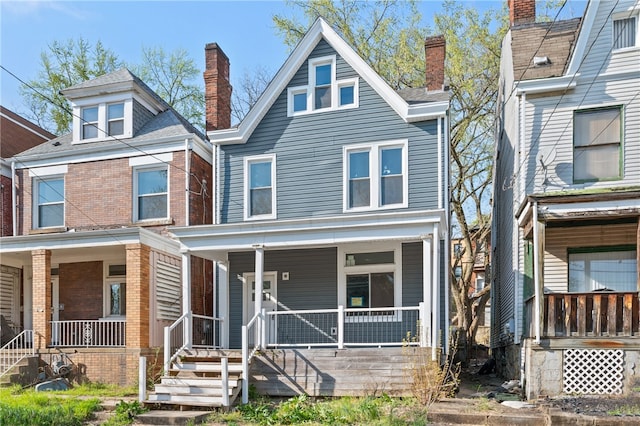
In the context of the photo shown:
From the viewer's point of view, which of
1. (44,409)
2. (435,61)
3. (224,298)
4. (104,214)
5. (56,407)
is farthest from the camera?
(104,214)

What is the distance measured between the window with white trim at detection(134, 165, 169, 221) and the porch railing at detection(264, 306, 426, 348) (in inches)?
193

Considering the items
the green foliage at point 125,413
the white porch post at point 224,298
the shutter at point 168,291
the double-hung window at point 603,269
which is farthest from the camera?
the white porch post at point 224,298

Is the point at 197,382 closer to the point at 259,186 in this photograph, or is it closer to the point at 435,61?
the point at 259,186

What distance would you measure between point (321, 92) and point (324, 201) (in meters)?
3.00

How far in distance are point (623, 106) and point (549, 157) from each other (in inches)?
77.0

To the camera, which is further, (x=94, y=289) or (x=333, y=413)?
(x=94, y=289)

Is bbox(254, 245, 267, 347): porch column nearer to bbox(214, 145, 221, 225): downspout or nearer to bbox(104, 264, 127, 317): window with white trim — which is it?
bbox(214, 145, 221, 225): downspout

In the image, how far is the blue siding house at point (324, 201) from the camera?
43.1 ft

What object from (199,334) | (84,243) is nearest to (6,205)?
(84,243)

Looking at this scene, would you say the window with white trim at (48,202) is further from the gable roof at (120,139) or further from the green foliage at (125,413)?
the green foliage at (125,413)

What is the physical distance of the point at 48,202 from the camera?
680 inches

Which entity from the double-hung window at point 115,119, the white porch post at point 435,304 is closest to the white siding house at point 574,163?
the white porch post at point 435,304

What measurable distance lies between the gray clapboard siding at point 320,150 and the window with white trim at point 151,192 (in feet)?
6.90

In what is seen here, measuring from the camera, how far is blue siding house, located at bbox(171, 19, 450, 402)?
13.1m
